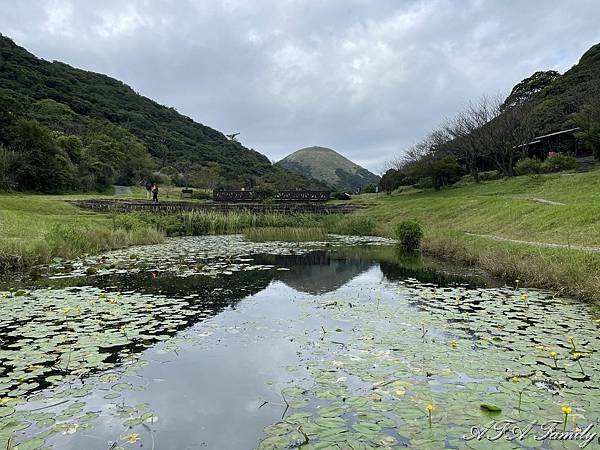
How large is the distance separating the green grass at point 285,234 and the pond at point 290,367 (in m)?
11.9

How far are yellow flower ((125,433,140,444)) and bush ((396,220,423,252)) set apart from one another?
15308 millimetres

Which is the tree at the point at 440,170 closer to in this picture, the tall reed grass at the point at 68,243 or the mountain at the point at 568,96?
the mountain at the point at 568,96

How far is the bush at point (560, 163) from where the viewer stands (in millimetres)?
30000

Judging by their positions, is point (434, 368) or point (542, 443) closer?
point (542, 443)

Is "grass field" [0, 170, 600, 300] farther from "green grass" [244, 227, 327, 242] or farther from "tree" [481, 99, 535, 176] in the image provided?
"tree" [481, 99, 535, 176]

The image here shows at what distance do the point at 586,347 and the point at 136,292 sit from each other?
307 inches

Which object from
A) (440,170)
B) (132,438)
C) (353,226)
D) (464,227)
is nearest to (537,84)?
(440,170)

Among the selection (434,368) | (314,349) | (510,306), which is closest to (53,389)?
(314,349)

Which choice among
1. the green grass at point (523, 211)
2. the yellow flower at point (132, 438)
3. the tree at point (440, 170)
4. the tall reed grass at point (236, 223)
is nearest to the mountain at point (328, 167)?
the tree at point (440, 170)

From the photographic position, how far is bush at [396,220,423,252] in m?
17.6

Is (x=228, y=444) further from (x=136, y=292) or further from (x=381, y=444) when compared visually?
(x=136, y=292)

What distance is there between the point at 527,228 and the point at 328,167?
137m

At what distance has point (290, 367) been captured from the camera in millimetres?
4984

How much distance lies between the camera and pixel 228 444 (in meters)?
3.47
